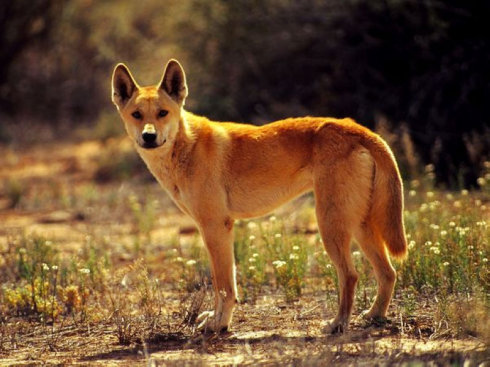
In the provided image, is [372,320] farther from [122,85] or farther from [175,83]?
[122,85]

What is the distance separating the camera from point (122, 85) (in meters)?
5.75

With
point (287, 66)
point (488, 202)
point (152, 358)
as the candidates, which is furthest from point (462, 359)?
point (287, 66)

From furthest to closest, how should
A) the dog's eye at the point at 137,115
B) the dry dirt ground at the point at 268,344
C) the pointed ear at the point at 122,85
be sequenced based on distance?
the pointed ear at the point at 122,85 → the dog's eye at the point at 137,115 → the dry dirt ground at the point at 268,344

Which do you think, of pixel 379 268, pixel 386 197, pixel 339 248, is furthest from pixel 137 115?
pixel 379 268

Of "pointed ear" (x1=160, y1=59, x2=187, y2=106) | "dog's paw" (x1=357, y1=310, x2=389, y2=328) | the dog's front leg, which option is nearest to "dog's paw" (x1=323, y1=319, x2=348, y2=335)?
"dog's paw" (x1=357, y1=310, x2=389, y2=328)

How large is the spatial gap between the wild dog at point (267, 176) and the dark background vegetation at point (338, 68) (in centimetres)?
Answer: 258

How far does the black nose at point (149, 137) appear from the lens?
5250mm

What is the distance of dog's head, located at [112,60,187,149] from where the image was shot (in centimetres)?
533

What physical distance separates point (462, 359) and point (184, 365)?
4.94ft

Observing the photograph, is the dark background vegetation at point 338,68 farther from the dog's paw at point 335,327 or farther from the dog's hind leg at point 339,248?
the dog's paw at point 335,327

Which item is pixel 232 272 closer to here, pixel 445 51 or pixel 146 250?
pixel 146 250

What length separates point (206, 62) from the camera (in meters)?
11.8

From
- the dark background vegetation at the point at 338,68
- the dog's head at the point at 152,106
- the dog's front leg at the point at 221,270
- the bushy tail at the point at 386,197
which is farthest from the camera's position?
the dark background vegetation at the point at 338,68

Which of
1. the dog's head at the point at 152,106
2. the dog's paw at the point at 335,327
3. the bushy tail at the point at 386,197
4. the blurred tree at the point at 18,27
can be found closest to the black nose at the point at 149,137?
the dog's head at the point at 152,106
